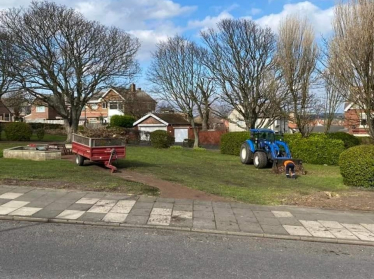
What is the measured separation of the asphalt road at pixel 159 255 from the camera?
4254 mm

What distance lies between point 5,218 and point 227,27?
2761 cm

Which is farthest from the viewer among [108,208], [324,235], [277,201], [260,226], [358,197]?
[358,197]

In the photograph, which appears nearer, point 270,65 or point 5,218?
point 5,218

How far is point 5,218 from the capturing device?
20.8 feet

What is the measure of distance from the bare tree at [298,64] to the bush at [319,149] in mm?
2177

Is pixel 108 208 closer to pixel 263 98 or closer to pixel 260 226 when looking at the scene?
pixel 260 226

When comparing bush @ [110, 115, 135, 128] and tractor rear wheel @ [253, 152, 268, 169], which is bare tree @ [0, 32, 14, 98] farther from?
bush @ [110, 115, 135, 128]

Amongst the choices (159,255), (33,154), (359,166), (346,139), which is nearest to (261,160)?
(359,166)

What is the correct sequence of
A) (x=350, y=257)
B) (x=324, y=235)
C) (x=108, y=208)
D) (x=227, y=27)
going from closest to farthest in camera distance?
(x=350, y=257) < (x=324, y=235) < (x=108, y=208) < (x=227, y=27)

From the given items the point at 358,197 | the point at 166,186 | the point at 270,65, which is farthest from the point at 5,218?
the point at 270,65

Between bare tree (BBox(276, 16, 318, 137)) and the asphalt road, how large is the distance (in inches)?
730

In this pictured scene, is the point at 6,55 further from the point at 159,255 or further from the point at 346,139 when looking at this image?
the point at 159,255

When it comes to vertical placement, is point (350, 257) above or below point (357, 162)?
below

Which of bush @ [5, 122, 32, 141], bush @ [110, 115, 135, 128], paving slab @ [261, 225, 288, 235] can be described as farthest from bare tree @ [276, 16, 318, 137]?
bush @ [110, 115, 135, 128]
